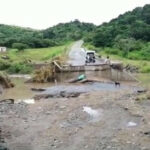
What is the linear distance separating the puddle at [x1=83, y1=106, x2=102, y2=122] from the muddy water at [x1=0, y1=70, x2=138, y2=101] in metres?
10.1

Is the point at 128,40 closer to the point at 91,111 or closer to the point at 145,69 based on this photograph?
the point at 145,69

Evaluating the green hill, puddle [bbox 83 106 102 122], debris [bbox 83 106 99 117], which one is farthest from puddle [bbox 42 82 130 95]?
the green hill

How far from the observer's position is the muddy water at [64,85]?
44.8m

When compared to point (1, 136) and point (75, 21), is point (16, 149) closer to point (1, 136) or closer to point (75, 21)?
point (1, 136)

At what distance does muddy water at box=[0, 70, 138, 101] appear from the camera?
44.8 metres

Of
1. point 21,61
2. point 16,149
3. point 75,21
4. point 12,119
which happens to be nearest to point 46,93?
point 12,119

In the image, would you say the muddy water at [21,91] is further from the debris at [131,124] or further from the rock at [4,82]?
the debris at [131,124]

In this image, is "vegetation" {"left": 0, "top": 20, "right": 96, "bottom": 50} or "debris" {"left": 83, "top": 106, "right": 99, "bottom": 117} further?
"vegetation" {"left": 0, "top": 20, "right": 96, "bottom": 50}

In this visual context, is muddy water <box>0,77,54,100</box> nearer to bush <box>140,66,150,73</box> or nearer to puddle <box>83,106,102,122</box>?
puddle <box>83,106,102,122</box>

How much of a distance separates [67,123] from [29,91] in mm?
19664

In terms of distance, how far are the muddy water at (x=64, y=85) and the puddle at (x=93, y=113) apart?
1007 centimetres

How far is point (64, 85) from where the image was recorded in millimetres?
50062

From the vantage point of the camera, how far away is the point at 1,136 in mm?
24594

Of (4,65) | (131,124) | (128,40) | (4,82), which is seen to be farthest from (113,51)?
(131,124)
